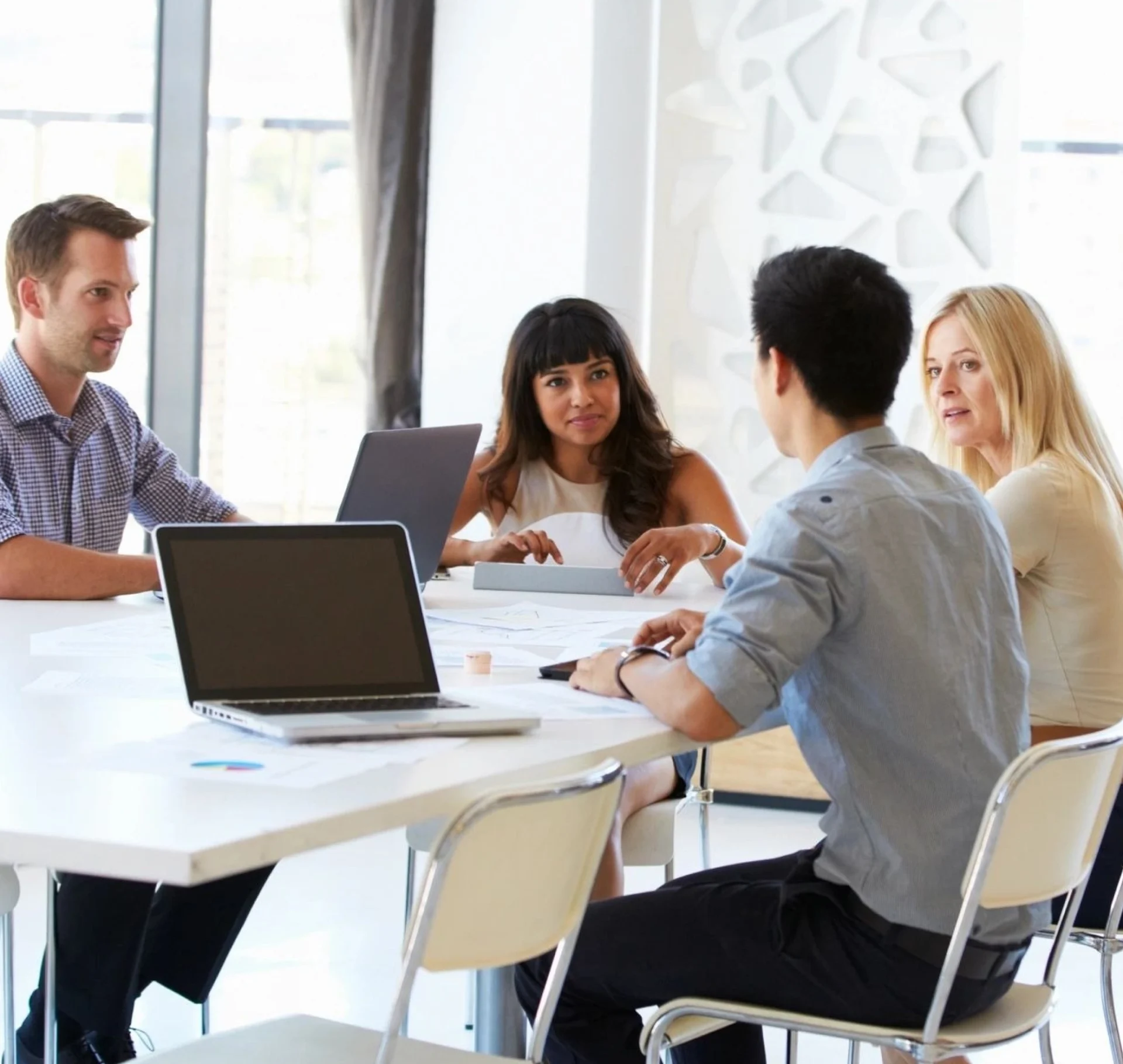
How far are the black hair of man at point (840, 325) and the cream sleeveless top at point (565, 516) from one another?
135cm

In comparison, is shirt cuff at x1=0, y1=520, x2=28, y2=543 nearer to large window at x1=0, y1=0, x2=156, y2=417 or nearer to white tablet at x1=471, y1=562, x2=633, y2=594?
white tablet at x1=471, y1=562, x2=633, y2=594

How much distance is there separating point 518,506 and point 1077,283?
89.4 inches

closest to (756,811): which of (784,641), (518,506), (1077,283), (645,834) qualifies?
(518,506)

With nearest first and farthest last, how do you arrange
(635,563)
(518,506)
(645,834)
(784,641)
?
(784,641), (645,834), (635,563), (518,506)

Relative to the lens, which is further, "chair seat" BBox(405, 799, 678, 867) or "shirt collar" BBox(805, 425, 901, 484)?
"chair seat" BBox(405, 799, 678, 867)

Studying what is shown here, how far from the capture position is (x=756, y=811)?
14.4ft

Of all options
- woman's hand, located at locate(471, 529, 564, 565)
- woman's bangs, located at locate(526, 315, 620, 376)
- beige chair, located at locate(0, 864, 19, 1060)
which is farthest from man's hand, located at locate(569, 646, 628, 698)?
woman's bangs, located at locate(526, 315, 620, 376)

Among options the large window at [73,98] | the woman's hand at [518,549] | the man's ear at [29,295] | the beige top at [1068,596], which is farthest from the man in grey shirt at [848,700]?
the large window at [73,98]

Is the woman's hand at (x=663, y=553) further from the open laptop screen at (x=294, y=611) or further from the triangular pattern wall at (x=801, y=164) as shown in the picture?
the triangular pattern wall at (x=801, y=164)

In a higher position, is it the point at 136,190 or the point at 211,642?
the point at 136,190

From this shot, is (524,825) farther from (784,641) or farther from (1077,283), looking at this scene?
(1077,283)

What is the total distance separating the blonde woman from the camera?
2232 millimetres

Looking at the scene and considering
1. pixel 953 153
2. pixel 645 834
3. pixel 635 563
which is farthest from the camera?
pixel 953 153

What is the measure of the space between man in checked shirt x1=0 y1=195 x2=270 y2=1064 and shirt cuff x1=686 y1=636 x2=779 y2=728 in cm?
101
